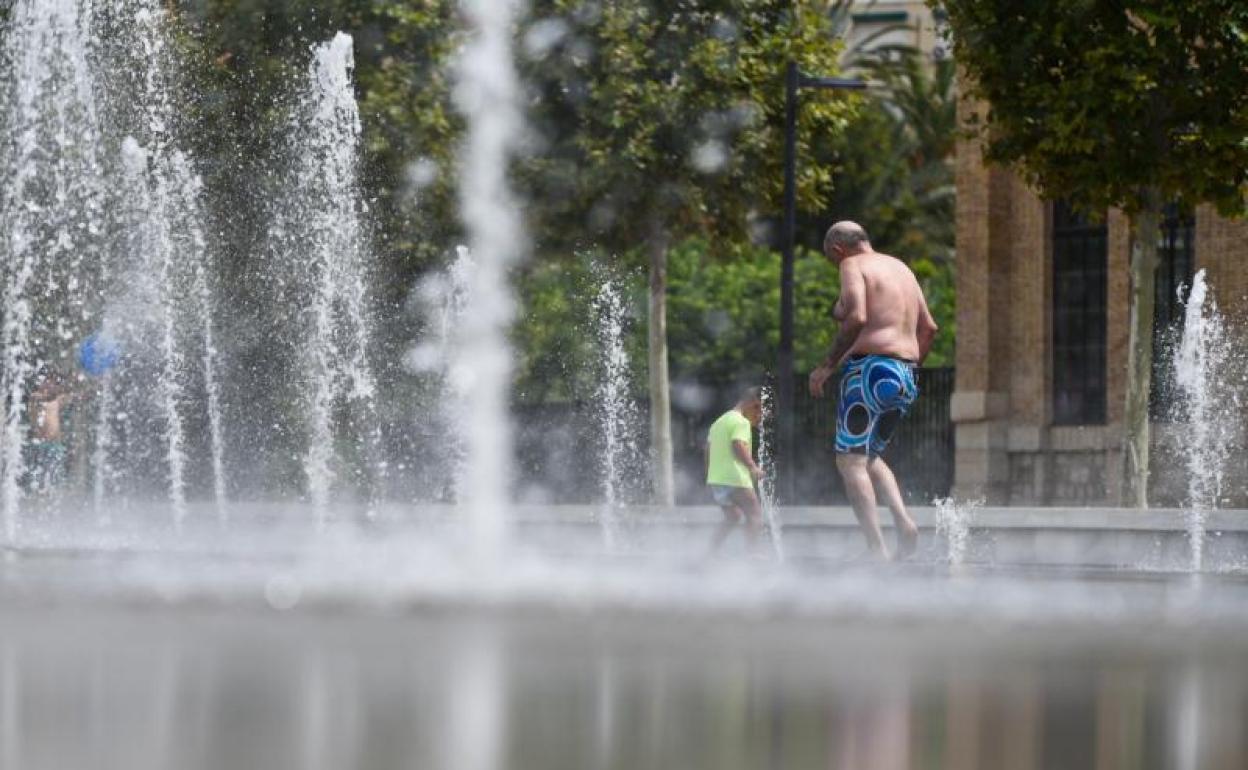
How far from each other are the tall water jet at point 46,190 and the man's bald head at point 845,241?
34.4 ft

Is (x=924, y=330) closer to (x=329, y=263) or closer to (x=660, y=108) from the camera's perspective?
(x=329, y=263)

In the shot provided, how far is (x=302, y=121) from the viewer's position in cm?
3178

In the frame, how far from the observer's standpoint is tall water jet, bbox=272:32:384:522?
25391 millimetres

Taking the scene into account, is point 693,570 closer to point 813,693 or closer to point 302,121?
point 813,693

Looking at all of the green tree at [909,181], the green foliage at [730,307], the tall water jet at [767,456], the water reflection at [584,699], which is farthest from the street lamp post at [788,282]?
the green foliage at [730,307]

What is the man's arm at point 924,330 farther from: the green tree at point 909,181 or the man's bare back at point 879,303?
the green tree at point 909,181

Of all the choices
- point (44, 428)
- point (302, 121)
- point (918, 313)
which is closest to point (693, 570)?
point (918, 313)

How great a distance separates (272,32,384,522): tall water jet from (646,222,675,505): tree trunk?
3.12 metres

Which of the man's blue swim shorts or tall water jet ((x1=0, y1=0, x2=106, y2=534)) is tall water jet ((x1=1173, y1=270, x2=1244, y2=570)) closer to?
tall water jet ((x1=0, y1=0, x2=106, y2=534))

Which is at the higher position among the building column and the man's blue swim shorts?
the building column

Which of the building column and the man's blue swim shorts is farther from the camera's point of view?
the building column

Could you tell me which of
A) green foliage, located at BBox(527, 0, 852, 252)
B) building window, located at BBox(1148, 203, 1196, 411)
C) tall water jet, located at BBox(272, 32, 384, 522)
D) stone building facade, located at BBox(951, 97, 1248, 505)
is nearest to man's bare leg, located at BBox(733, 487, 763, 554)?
tall water jet, located at BBox(272, 32, 384, 522)

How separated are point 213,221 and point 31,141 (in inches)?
245

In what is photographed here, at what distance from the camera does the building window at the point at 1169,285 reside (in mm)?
30062
